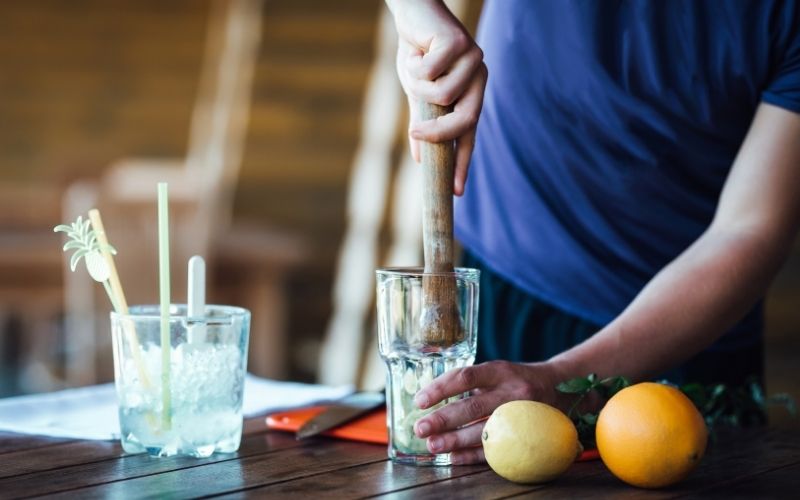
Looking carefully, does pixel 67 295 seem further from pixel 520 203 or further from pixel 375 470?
pixel 375 470

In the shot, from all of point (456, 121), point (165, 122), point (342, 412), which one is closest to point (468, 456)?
point (342, 412)

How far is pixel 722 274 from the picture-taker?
4.56 feet

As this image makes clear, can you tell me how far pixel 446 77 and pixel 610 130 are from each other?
518 mm

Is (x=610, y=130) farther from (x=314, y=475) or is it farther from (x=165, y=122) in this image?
(x=165, y=122)

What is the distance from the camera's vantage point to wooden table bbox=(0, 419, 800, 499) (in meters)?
1.06

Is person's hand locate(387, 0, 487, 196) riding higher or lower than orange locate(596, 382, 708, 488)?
higher

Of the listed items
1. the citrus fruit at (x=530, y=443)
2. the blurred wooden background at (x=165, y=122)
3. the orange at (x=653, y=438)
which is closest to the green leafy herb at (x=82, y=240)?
the citrus fruit at (x=530, y=443)

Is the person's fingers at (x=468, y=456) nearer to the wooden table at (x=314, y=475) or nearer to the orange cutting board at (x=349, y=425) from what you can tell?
the wooden table at (x=314, y=475)

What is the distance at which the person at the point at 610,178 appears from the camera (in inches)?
48.2

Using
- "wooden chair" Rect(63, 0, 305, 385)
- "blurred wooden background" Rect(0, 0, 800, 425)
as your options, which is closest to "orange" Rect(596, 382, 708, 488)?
"wooden chair" Rect(63, 0, 305, 385)

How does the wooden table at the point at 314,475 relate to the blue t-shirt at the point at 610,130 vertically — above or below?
below

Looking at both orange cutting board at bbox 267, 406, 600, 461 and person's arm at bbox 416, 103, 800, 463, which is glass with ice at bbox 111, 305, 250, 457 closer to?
orange cutting board at bbox 267, 406, 600, 461

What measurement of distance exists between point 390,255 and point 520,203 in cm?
330

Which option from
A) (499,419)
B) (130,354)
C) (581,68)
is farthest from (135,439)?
(581,68)
